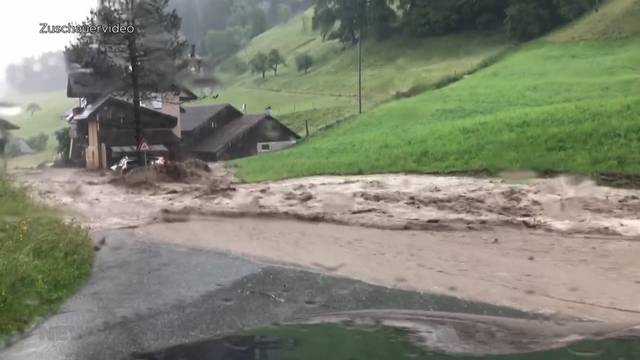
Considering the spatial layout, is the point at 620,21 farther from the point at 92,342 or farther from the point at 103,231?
the point at 92,342

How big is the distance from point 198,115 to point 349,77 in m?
23.6

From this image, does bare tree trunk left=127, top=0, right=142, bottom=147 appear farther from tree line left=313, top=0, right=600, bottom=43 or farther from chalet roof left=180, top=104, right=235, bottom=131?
tree line left=313, top=0, right=600, bottom=43

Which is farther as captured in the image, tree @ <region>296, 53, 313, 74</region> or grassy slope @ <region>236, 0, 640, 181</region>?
tree @ <region>296, 53, 313, 74</region>

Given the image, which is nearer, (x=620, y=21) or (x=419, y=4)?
(x=620, y=21)

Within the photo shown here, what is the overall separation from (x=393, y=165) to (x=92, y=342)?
66.4 ft

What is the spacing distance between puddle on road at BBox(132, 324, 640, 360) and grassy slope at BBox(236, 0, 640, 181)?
13.9 meters

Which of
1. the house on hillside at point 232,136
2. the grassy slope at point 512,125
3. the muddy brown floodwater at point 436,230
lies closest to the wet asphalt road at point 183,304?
the muddy brown floodwater at point 436,230

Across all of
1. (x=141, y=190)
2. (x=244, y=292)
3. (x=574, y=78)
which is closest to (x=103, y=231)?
(x=244, y=292)

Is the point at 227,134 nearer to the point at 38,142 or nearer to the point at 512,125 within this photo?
the point at 38,142

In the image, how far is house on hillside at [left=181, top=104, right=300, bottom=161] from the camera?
59969mm

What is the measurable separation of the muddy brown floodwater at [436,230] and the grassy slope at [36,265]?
349 cm

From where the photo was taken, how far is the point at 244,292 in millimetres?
13891

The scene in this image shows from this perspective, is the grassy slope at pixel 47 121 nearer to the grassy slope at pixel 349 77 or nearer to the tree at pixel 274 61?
the grassy slope at pixel 349 77

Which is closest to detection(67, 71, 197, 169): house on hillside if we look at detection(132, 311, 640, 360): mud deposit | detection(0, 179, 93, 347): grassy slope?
detection(0, 179, 93, 347): grassy slope
